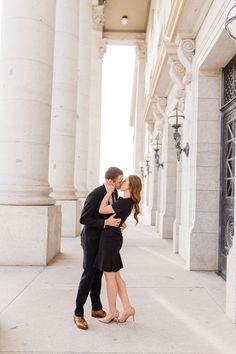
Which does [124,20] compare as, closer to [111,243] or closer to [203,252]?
[203,252]

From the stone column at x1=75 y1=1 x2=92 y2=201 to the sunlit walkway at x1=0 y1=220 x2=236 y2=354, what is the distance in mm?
8911

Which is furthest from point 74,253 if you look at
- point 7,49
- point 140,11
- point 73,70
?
point 140,11

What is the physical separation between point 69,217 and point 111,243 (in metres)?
8.50

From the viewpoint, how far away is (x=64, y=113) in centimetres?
1249

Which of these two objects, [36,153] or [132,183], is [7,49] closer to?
[36,153]

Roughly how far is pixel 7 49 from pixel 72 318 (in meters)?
5.99

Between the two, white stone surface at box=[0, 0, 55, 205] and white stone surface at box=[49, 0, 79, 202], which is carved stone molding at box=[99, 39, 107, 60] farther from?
white stone surface at box=[0, 0, 55, 205]

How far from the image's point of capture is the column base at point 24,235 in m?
7.74

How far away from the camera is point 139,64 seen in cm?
3153

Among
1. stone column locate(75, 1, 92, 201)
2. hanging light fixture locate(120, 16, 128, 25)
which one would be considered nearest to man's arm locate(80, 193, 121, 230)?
stone column locate(75, 1, 92, 201)

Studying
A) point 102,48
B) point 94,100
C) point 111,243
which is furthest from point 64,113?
point 102,48

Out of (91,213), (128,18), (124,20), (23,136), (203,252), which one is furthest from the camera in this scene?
(128,18)

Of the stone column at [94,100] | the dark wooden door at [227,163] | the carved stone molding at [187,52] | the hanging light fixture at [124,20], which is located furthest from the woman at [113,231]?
the hanging light fixture at [124,20]

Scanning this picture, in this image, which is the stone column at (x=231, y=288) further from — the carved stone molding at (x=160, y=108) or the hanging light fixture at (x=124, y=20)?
the hanging light fixture at (x=124, y=20)
